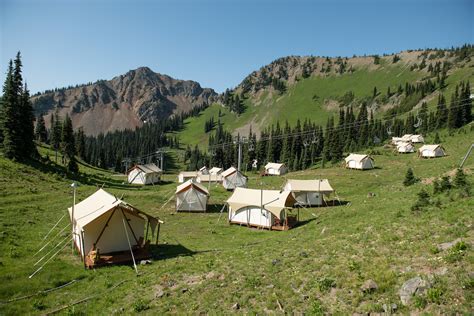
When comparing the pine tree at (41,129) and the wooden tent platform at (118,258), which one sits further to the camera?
the pine tree at (41,129)

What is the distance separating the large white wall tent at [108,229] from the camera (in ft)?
65.6

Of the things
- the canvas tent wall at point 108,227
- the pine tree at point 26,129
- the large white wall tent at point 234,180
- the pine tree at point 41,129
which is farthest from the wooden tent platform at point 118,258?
the pine tree at point 41,129

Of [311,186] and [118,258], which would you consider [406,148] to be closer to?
[311,186]

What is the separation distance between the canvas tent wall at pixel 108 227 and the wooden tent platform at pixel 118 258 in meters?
0.39

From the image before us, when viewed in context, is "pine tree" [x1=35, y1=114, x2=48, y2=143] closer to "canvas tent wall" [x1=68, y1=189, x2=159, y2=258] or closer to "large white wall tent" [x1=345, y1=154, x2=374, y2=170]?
"large white wall tent" [x1=345, y1=154, x2=374, y2=170]

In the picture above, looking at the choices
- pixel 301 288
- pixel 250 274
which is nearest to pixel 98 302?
pixel 250 274

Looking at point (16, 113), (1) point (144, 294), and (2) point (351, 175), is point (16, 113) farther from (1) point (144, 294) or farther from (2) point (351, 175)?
(2) point (351, 175)

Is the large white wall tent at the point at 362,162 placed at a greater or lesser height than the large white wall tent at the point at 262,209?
greater

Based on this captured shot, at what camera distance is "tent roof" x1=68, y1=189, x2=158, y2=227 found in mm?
20264

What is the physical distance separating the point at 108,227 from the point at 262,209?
16173 millimetres

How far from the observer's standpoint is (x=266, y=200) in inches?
1307

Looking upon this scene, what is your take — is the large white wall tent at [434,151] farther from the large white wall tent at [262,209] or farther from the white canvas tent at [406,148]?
the large white wall tent at [262,209]

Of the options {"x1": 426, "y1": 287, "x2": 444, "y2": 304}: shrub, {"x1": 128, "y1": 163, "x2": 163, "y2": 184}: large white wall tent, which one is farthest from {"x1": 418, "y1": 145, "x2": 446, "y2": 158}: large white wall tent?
{"x1": 426, "y1": 287, "x2": 444, "y2": 304}: shrub

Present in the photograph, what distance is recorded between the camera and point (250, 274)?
14953 millimetres
